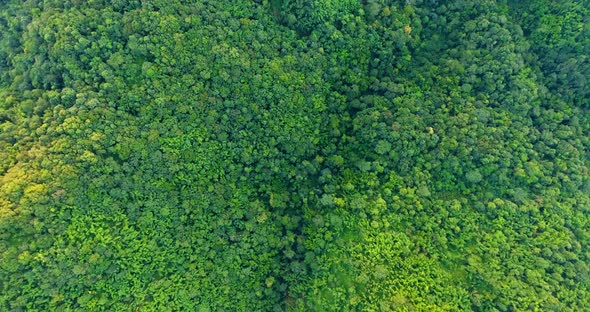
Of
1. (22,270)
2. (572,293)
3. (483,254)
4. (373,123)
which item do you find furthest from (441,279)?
(22,270)

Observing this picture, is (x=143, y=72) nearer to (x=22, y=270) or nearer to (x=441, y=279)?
(x=22, y=270)

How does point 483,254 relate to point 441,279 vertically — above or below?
above

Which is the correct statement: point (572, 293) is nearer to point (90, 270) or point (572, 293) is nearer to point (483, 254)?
point (483, 254)

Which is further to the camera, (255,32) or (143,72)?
(255,32)

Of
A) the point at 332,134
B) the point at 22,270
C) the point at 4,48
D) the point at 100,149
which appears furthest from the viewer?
the point at 332,134

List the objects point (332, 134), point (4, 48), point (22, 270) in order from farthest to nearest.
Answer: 1. point (332, 134)
2. point (4, 48)
3. point (22, 270)

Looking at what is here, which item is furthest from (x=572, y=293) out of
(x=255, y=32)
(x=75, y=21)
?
(x=75, y=21)

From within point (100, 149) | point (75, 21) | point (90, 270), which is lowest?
point (90, 270)
